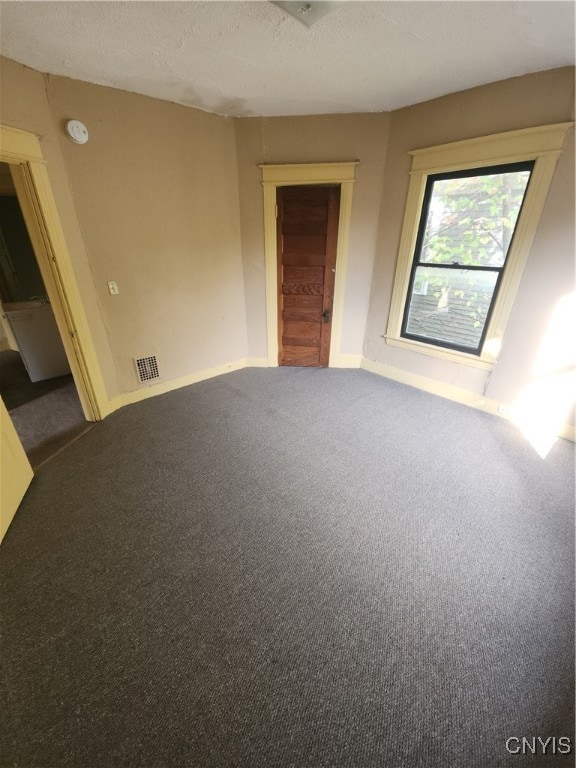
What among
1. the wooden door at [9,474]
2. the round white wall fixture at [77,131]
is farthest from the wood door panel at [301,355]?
the wooden door at [9,474]

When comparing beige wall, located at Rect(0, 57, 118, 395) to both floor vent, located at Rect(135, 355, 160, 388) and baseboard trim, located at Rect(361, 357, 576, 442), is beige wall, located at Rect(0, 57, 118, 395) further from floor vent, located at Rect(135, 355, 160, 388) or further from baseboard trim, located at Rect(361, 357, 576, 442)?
baseboard trim, located at Rect(361, 357, 576, 442)

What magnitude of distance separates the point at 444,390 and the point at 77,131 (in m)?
3.96

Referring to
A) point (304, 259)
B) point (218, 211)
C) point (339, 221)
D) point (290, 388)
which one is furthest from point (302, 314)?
point (218, 211)

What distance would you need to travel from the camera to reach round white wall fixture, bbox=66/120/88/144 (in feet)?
7.29

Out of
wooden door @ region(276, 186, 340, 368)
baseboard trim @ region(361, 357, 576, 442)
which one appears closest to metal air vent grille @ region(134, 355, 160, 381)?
wooden door @ region(276, 186, 340, 368)

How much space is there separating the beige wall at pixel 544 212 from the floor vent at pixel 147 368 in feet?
8.77

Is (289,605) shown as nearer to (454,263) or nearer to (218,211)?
(454,263)

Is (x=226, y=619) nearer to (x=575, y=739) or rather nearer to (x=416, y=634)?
(x=416, y=634)

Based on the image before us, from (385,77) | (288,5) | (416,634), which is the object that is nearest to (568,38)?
(385,77)

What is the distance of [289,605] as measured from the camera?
1.39 meters

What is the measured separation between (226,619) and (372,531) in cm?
89

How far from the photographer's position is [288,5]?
151 cm

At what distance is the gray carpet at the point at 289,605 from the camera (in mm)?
1027

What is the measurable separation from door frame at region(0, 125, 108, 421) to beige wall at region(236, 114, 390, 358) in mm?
1798
